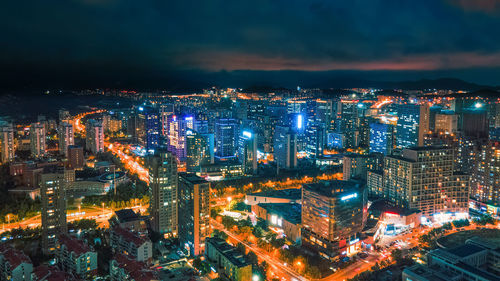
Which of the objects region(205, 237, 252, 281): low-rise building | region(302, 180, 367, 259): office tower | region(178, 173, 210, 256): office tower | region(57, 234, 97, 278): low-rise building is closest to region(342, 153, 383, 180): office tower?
region(302, 180, 367, 259): office tower

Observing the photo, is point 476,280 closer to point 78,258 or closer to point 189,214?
point 189,214

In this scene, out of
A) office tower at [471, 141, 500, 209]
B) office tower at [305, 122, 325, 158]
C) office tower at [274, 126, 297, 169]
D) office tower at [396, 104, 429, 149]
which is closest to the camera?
office tower at [471, 141, 500, 209]

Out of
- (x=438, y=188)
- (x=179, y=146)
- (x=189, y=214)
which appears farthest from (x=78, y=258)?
(x=179, y=146)

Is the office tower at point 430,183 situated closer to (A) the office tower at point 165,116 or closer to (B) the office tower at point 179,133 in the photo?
(B) the office tower at point 179,133

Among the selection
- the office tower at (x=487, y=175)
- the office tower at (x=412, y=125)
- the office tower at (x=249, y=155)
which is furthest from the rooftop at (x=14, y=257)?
the office tower at (x=412, y=125)

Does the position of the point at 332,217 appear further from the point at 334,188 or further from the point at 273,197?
the point at 273,197

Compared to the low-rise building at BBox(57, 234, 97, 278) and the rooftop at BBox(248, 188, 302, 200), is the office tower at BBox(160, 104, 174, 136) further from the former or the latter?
the low-rise building at BBox(57, 234, 97, 278)

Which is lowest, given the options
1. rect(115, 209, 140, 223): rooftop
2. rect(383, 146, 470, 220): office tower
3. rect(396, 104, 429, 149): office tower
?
rect(115, 209, 140, 223): rooftop
